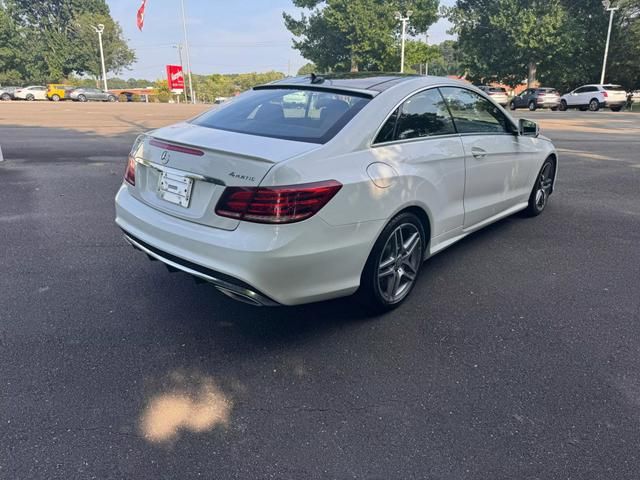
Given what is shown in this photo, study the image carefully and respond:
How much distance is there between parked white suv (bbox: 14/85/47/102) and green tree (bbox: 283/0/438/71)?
24.6 m

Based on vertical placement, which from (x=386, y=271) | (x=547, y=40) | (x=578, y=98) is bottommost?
(x=386, y=271)

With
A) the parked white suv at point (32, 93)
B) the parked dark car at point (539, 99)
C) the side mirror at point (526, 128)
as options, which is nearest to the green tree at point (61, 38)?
the parked white suv at point (32, 93)

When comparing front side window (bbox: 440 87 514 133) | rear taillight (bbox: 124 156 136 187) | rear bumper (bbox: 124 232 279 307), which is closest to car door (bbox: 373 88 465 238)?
front side window (bbox: 440 87 514 133)

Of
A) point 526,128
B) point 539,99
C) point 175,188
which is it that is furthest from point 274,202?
point 539,99

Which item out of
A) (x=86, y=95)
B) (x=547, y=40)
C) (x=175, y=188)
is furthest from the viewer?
(x=86, y=95)

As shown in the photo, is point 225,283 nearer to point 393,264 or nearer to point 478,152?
point 393,264

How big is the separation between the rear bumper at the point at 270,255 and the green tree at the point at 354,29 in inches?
1926

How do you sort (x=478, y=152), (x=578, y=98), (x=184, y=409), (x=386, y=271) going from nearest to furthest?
(x=184, y=409) < (x=386, y=271) < (x=478, y=152) < (x=578, y=98)

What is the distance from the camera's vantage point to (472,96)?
4340 millimetres

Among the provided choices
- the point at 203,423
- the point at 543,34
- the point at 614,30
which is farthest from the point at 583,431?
the point at 614,30

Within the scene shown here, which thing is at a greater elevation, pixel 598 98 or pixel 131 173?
pixel 598 98

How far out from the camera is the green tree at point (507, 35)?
129 ft

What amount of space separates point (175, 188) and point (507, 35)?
44201 mm

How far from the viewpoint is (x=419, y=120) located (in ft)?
11.9
